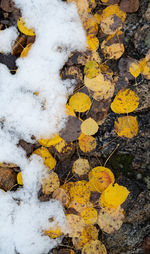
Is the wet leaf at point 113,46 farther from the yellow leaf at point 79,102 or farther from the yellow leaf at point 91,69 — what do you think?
the yellow leaf at point 79,102

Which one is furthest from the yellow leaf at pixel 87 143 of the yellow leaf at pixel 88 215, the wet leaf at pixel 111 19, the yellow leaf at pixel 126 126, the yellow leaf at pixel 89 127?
the wet leaf at pixel 111 19

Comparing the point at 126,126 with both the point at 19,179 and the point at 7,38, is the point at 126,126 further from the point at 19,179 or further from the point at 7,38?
the point at 7,38

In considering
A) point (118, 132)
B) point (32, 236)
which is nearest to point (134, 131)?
point (118, 132)

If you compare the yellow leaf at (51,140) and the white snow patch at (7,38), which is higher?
the white snow patch at (7,38)

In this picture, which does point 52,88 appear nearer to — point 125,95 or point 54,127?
point 54,127

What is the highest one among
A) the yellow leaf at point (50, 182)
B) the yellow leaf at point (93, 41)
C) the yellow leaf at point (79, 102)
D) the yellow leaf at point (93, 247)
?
the yellow leaf at point (93, 41)

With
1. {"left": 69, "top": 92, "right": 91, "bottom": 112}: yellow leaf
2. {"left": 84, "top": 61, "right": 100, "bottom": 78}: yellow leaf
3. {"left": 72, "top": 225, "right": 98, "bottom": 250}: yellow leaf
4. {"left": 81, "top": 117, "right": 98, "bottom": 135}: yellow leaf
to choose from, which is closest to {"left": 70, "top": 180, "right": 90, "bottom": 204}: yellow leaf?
{"left": 72, "top": 225, "right": 98, "bottom": 250}: yellow leaf
